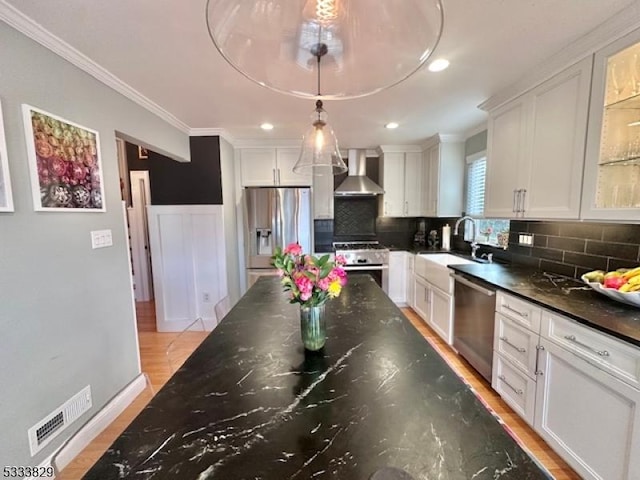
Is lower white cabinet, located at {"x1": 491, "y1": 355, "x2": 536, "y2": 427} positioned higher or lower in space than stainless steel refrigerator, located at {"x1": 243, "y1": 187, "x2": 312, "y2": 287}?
lower

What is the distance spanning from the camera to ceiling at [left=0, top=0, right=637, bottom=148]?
131 cm

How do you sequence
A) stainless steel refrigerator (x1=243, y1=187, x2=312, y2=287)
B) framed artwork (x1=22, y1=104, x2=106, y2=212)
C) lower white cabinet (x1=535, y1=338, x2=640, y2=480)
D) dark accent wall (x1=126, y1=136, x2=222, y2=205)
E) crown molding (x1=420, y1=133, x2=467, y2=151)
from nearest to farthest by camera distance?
1. lower white cabinet (x1=535, y1=338, x2=640, y2=480)
2. framed artwork (x1=22, y1=104, x2=106, y2=212)
3. dark accent wall (x1=126, y1=136, x2=222, y2=205)
4. crown molding (x1=420, y1=133, x2=467, y2=151)
5. stainless steel refrigerator (x1=243, y1=187, x2=312, y2=287)

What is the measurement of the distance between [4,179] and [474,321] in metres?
3.12

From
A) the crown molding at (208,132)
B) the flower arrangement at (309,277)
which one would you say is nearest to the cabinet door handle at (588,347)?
the flower arrangement at (309,277)

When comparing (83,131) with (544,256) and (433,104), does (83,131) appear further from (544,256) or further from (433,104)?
(544,256)

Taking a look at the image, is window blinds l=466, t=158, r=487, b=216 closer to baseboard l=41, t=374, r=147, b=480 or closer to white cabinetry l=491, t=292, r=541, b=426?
white cabinetry l=491, t=292, r=541, b=426

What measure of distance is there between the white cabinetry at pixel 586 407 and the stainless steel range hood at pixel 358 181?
8.99ft

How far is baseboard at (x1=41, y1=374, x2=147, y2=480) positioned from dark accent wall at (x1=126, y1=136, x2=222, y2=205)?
1.94 meters

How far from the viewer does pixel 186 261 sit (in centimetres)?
334

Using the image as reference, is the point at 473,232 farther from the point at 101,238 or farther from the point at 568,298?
the point at 101,238

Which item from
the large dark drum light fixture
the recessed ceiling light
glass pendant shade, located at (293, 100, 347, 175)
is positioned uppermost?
the recessed ceiling light

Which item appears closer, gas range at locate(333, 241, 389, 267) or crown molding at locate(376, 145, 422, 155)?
gas range at locate(333, 241, 389, 267)

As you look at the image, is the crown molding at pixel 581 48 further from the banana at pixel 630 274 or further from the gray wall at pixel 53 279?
the gray wall at pixel 53 279

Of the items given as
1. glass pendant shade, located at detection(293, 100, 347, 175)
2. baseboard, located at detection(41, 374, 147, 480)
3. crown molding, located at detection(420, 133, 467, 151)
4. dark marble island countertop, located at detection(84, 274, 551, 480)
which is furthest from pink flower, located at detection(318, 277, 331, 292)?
crown molding, located at detection(420, 133, 467, 151)
